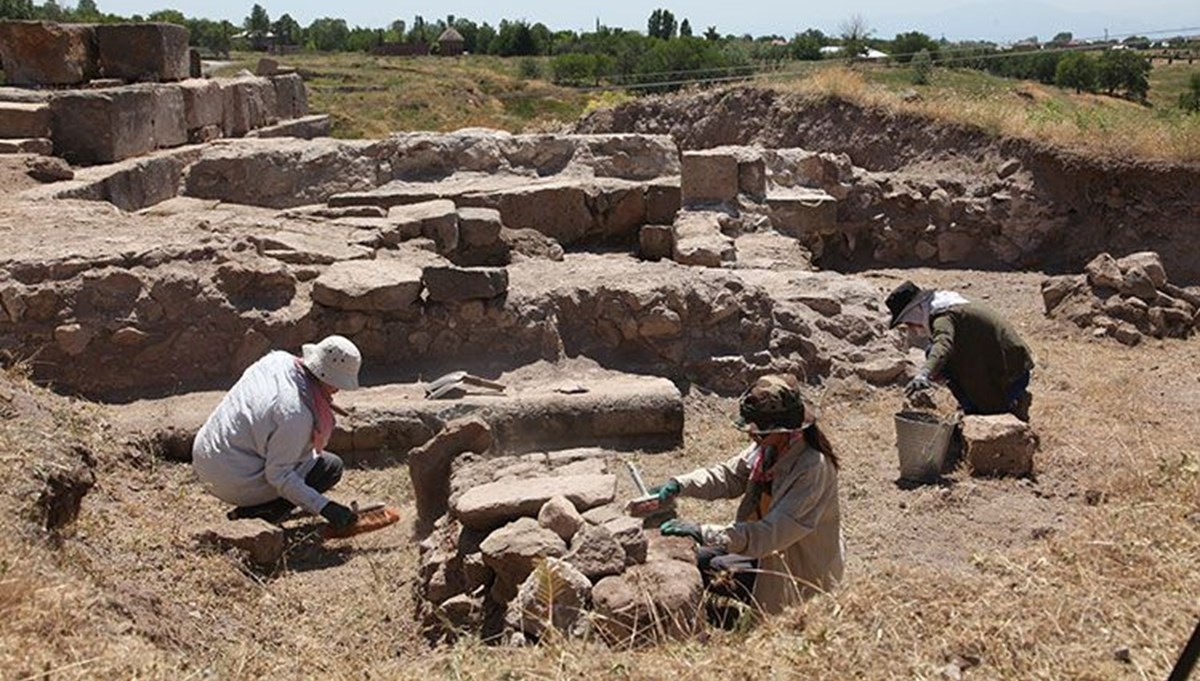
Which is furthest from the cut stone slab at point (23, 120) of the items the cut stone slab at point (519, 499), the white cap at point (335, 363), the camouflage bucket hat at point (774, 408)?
the camouflage bucket hat at point (774, 408)

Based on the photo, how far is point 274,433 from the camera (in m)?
5.93

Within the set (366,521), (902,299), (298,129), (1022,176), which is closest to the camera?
(366,521)

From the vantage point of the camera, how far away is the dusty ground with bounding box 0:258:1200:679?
361 cm

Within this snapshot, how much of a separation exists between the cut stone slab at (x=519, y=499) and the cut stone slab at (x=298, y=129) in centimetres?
1149

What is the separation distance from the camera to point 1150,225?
1352 centimetres

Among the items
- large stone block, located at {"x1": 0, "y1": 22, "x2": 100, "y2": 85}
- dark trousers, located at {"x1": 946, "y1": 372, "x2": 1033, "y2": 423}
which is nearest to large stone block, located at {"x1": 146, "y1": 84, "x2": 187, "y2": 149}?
large stone block, located at {"x1": 0, "y1": 22, "x2": 100, "y2": 85}

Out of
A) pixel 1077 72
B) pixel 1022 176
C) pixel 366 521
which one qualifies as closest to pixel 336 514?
pixel 366 521

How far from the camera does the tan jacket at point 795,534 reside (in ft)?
14.7

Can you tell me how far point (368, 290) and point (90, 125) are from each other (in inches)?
207

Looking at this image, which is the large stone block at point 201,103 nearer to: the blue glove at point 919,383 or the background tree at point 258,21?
the blue glove at point 919,383

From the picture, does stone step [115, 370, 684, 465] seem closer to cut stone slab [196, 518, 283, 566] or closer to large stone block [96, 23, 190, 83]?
cut stone slab [196, 518, 283, 566]

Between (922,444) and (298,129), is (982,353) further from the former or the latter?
(298,129)

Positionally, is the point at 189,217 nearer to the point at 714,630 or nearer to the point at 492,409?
the point at 492,409

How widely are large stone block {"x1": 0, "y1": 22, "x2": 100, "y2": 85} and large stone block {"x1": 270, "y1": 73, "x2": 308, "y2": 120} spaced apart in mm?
4057
